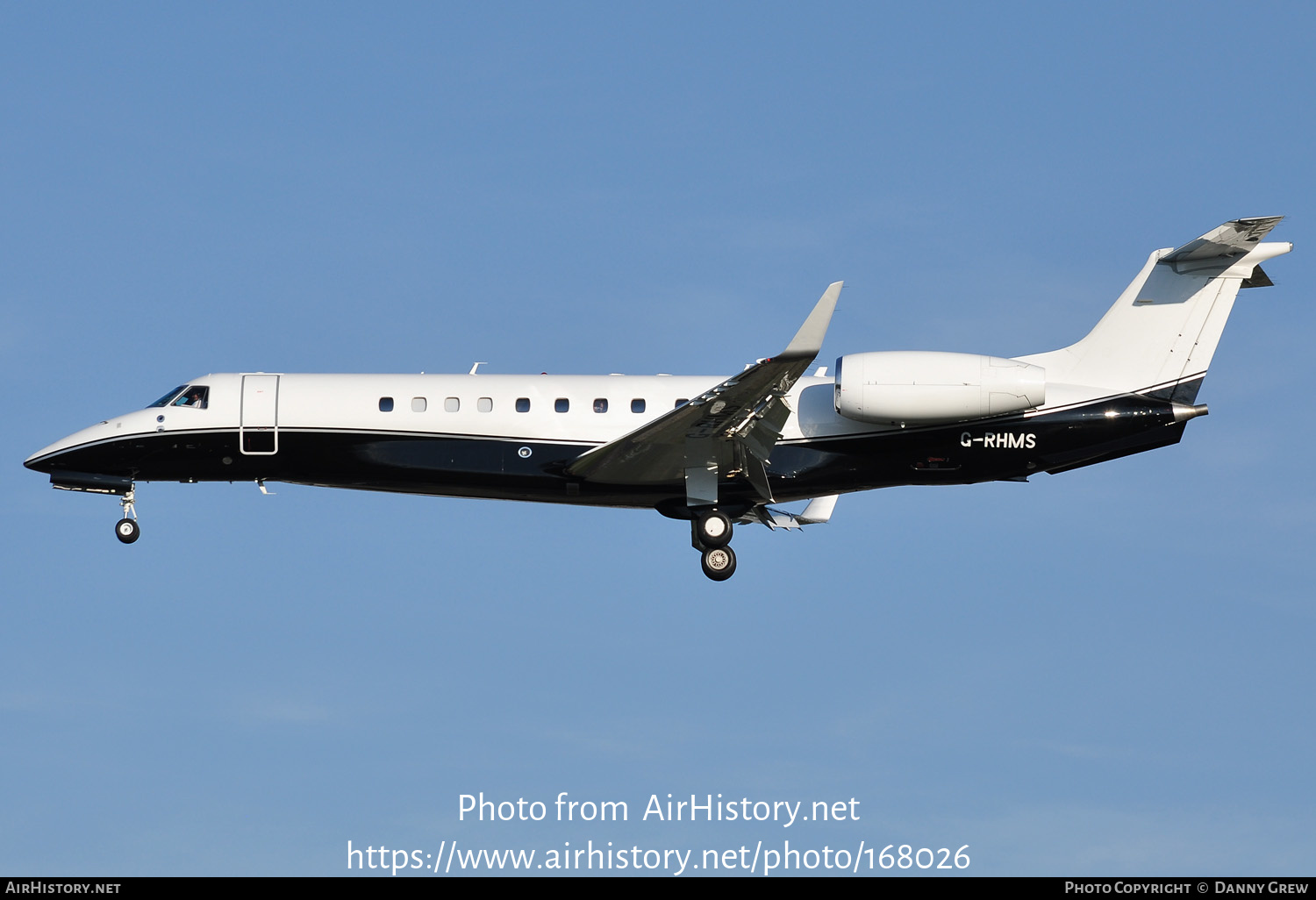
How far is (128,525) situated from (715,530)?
10122 mm

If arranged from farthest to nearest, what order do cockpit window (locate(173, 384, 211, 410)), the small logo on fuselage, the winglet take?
cockpit window (locate(173, 384, 211, 410)) → the small logo on fuselage → the winglet

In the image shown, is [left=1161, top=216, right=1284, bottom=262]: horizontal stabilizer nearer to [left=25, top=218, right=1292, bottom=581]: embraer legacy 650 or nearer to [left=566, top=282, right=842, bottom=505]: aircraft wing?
[left=25, top=218, right=1292, bottom=581]: embraer legacy 650

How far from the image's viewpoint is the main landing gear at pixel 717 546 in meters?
27.1

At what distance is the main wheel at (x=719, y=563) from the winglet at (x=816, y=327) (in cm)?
551

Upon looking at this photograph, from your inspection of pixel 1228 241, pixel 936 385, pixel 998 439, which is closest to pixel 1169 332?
pixel 1228 241

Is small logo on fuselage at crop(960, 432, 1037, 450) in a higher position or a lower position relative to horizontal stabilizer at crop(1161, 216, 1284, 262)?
lower

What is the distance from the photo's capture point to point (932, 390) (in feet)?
83.0

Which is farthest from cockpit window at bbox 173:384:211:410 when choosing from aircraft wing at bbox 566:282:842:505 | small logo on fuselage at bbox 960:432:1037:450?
small logo on fuselage at bbox 960:432:1037:450

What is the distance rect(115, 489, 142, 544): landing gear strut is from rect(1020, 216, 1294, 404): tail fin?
15921 millimetres

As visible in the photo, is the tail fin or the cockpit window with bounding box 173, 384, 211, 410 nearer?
the tail fin

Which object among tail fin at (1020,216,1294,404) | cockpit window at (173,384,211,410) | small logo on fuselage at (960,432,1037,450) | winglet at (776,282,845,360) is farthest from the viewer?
cockpit window at (173,384,211,410)

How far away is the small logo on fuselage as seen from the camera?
26.5 m
